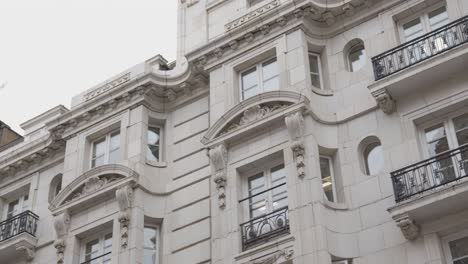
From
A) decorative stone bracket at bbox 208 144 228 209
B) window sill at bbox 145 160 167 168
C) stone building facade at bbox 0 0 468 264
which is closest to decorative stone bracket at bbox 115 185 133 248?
stone building facade at bbox 0 0 468 264

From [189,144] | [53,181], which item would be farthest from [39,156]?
[189,144]

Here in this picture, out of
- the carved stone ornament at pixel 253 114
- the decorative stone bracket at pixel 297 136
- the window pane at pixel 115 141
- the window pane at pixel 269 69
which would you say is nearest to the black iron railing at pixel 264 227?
the decorative stone bracket at pixel 297 136

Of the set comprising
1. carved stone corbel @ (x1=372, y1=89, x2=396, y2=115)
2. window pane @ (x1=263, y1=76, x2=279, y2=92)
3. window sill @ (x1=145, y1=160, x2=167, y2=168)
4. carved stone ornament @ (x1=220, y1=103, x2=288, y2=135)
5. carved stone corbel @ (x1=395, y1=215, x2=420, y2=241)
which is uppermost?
window pane @ (x1=263, y1=76, x2=279, y2=92)

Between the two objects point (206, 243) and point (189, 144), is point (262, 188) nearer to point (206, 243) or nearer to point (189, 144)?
point (206, 243)

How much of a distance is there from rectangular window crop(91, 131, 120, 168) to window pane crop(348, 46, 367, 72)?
26.5 ft

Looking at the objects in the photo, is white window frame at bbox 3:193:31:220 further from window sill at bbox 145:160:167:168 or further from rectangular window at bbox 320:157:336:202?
rectangular window at bbox 320:157:336:202

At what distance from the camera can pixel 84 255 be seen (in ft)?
82.9

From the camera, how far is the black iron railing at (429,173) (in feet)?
65.6

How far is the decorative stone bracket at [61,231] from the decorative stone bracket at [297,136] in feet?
26.2

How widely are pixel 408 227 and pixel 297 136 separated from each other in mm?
4223

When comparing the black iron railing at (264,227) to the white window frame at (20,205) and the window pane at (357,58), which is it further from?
the white window frame at (20,205)

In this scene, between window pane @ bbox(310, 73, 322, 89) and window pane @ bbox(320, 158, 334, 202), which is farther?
window pane @ bbox(310, 73, 322, 89)

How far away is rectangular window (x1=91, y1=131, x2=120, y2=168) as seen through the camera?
88.2 ft

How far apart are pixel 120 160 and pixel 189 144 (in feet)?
7.45
